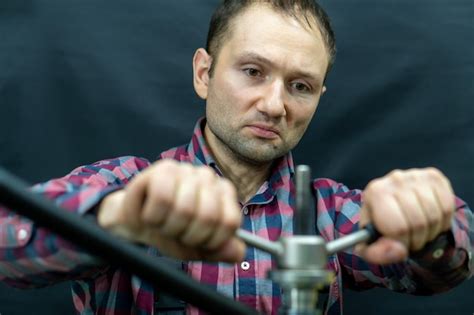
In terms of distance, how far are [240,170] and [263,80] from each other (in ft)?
0.54

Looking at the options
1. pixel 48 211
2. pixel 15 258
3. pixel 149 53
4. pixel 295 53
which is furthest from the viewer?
pixel 149 53

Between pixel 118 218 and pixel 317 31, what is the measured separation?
0.80 m

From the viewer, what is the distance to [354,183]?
4.88ft

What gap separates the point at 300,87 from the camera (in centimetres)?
132

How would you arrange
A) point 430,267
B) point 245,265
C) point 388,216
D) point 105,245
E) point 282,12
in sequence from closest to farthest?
1. point 105,245
2. point 388,216
3. point 430,267
4. point 245,265
5. point 282,12

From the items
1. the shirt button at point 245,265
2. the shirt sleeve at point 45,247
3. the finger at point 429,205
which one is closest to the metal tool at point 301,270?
the finger at point 429,205

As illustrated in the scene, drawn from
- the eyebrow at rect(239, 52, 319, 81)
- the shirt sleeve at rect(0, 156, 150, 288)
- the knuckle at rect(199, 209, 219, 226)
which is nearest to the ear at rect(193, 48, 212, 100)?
the eyebrow at rect(239, 52, 319, 81)

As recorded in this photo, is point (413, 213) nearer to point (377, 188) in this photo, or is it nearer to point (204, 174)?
point (377, 188)

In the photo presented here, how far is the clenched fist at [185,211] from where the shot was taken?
1.90 ft

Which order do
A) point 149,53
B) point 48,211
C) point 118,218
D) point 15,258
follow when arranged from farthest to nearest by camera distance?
point 149,53 < point 15,258 < point 118,218 < point 48,211

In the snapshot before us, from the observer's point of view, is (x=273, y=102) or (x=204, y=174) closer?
(x=204, y=174)

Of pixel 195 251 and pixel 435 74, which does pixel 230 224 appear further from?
pixel 435 74

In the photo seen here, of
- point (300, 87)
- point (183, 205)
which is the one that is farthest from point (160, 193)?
point (300, 87)

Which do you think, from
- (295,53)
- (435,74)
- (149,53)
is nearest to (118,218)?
(295,53)
